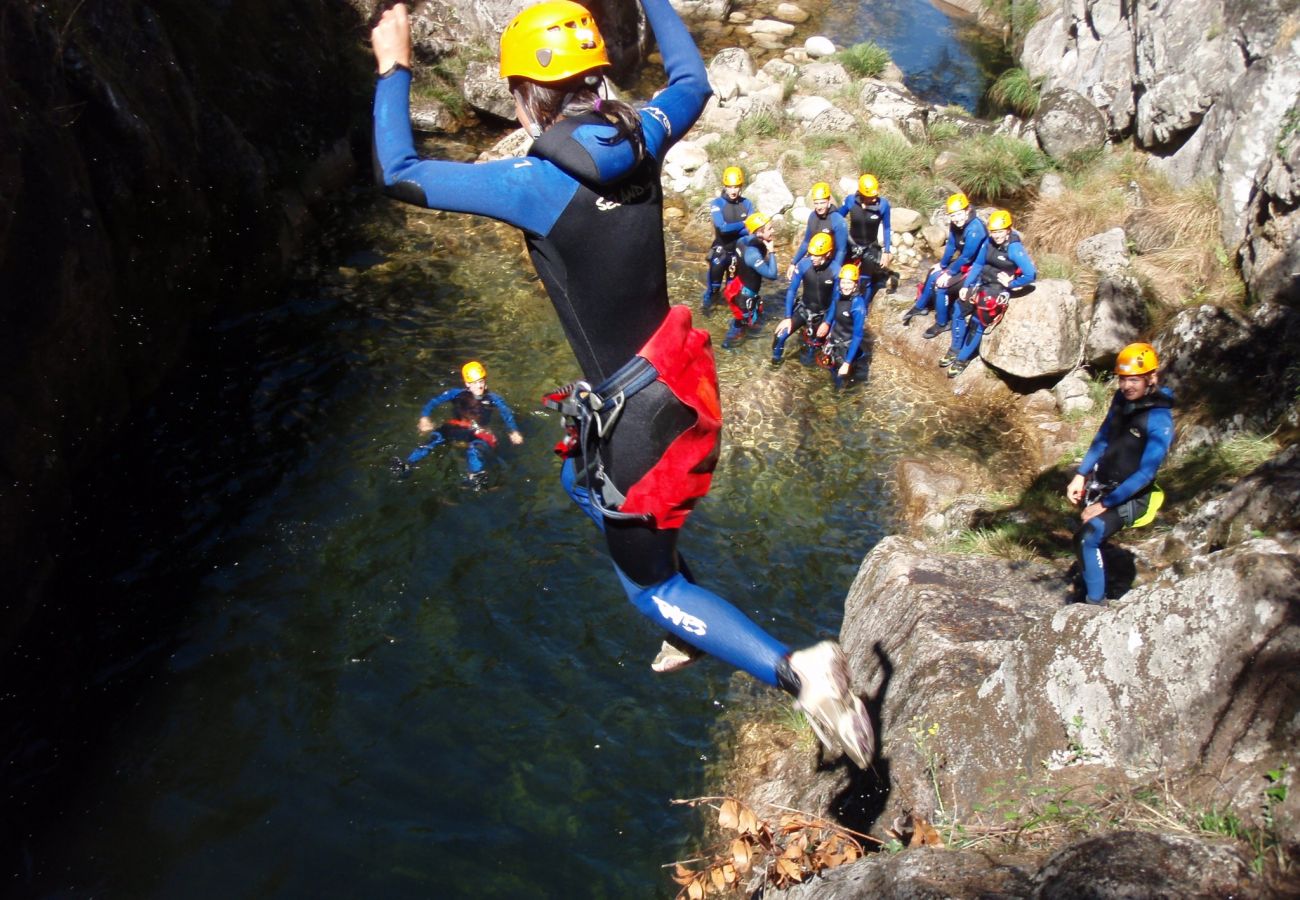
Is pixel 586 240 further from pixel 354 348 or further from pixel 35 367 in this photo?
pixel 354 348

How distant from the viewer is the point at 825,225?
1122cm

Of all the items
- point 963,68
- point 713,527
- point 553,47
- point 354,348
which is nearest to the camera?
point 553,47

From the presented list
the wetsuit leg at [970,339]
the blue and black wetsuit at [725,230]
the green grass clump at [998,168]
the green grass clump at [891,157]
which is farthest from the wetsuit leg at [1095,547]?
the green grass clump at [891,157]

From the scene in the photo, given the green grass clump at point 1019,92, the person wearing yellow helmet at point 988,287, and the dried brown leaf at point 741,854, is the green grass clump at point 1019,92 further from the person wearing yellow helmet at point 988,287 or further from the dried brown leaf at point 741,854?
the dried brown leaf at point 741,854

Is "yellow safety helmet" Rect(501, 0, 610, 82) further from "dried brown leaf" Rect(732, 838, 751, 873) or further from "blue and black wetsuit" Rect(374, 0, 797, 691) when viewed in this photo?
"dried brown leaf" Rect(732, 838, 751, 873)

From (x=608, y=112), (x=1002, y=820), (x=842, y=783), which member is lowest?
(x=842, y=783)

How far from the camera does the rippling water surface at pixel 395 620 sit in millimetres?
5078

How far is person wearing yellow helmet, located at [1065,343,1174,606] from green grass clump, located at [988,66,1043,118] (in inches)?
452

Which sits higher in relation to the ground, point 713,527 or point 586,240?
point 586,240

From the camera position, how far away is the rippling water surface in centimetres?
508

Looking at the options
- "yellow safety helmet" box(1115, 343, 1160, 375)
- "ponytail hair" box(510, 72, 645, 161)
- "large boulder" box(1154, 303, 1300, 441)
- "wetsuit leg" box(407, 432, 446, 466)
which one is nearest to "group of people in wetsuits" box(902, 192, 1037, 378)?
"large boulder" box(1154, 303, 1300, 441)

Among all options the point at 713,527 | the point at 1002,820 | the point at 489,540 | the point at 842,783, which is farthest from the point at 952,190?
the point at 1002,820

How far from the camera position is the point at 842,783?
476 cm

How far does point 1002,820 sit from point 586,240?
8.04 ft
